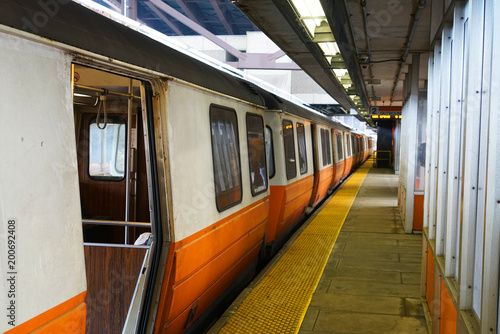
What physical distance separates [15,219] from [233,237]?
11.2ft

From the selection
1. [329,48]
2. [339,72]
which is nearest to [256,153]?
[329,48]

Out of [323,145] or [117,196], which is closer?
[117,196]

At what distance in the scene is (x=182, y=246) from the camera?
12.8ft

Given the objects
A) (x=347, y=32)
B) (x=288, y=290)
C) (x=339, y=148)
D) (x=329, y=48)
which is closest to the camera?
(x=288, y=290)

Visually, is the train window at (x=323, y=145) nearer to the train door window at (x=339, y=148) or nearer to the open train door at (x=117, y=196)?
the train door window at (x=339, y=148)

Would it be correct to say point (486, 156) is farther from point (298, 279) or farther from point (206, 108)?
point (298, 279)

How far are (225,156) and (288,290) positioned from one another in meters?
1.84

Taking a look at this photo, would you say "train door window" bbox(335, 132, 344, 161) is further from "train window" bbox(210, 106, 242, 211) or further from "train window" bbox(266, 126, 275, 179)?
"train window" bbox(210, 106, 242, 211)

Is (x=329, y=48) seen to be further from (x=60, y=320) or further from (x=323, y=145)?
(x=60, y=320)

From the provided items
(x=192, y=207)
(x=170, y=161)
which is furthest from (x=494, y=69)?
(x=192, y=207)

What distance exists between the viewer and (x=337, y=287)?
612cm

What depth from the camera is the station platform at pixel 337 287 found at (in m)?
4.89

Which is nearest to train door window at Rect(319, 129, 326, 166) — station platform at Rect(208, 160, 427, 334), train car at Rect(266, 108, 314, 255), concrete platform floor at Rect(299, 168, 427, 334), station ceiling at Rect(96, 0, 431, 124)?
station ceiling at Rect(96, 0, 431, 124)

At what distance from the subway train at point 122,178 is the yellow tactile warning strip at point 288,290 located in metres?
0.37
